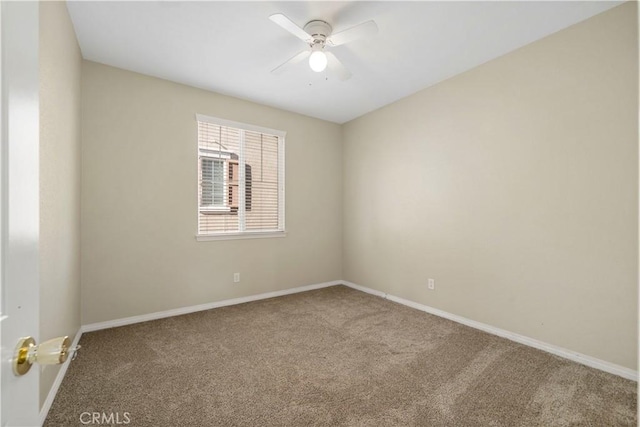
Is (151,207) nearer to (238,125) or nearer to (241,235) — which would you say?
(241,235)

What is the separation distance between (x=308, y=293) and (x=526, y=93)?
343 cm

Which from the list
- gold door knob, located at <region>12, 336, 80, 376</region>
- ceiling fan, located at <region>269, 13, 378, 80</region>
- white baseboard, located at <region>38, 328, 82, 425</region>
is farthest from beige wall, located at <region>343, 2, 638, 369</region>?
white baseboard, located at <region>38, 328, 82, 425</region>

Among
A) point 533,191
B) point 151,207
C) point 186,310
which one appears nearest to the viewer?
point 533,191

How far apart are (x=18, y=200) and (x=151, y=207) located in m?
2.89

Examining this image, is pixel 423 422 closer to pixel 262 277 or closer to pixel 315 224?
pixel 262 277

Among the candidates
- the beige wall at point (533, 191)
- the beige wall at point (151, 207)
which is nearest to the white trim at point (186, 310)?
the beige wall at point (151, 207)

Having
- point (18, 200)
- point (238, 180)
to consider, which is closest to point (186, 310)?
point (238, 180)

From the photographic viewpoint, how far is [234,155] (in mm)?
3789

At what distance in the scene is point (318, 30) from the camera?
90.6 inches

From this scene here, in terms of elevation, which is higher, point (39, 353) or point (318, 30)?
point (318, 30)

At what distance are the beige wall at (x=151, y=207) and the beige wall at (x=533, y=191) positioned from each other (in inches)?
75.0

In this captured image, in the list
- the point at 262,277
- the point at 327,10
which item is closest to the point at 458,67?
the point at 327,10

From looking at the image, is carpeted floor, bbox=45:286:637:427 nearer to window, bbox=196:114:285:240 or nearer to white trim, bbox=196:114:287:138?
window, bbox=196:114:285:240

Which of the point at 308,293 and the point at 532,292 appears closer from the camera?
the point at 532,292
